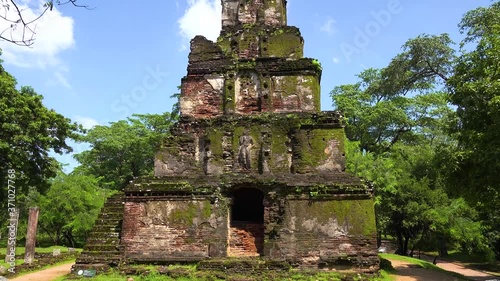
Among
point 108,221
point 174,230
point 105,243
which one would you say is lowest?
point 105,243

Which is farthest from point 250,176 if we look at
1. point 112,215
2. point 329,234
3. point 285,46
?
point 285,46

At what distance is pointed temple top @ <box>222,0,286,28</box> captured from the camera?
16.7 m

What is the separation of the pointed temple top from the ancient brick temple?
0.04m

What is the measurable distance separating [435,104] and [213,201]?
88.0 feet

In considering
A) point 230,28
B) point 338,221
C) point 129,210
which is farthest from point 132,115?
point 338,221

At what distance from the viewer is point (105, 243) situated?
12.7 meters

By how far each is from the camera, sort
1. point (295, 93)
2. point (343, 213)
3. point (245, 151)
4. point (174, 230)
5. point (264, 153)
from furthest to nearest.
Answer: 1. point (295, 93)
2. point (245, 151)
3. point (264, 153)
4. point (174, 230)
5. point (343, 213)

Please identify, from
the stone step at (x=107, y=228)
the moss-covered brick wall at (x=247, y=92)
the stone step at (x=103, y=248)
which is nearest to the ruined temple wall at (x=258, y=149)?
the moss-covered brick wall at (x=247, y=92)

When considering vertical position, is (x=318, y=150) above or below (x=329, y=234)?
above

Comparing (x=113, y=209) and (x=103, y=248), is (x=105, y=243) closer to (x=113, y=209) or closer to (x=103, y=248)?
(x=103, y=248)

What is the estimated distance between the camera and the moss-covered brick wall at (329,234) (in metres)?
11.7

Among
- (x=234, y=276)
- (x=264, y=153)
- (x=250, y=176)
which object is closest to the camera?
(x=234, y=276)

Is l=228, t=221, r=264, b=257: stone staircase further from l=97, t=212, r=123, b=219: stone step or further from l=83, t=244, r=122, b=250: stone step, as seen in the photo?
l=97, t=212, r=123, b=219: stone step

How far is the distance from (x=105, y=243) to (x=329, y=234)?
6591 mm
